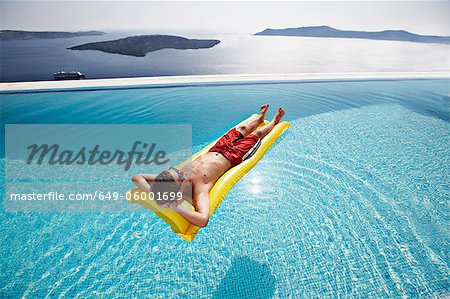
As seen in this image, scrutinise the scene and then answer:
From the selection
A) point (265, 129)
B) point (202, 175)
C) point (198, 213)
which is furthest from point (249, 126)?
point (198, 213)

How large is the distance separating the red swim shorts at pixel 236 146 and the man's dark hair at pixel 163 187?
98 centimetres

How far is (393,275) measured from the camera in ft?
6.89

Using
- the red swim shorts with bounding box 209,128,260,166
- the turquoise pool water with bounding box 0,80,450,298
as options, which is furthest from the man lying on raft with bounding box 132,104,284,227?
the turquoise pool water with bounding box 0,80,450,298

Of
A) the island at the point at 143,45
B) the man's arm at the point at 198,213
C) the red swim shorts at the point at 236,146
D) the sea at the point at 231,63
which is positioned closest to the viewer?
the man's arm at the point at 198,213

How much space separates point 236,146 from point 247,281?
1.66m

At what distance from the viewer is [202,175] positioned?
8.66ft

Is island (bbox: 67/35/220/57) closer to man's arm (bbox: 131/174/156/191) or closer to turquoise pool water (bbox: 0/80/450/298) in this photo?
turquoise pool water (bbox: 0/80/450/298)

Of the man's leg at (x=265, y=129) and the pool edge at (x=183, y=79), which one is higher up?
the pool edge at (x=183, y=79)

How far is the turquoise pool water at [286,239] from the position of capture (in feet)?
6.68

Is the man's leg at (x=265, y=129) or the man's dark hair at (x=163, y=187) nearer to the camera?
the man's dark hair at (x=163, y=187)

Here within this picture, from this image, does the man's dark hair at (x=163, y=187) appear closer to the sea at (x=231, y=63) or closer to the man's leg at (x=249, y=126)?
the man's leg at (x=249, y=126)

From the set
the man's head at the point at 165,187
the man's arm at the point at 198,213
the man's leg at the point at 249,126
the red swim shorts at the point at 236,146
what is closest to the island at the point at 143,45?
the man's leg at the point at 249,126

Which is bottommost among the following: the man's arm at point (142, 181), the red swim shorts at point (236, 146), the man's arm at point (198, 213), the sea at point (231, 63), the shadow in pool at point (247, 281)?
the shadow in pool at point (247, 281)

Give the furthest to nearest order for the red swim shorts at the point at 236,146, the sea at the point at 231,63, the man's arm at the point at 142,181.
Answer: the sea at the point at 231,63
the red swim shorts at the point at 236,146
the man's arm at the point at 142,181
